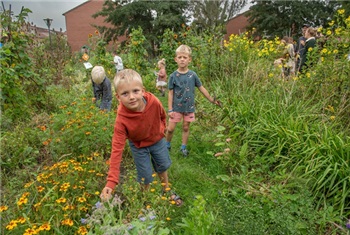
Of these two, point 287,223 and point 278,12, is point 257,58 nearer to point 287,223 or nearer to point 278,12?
point 287,223

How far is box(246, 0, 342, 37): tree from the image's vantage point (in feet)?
99.3

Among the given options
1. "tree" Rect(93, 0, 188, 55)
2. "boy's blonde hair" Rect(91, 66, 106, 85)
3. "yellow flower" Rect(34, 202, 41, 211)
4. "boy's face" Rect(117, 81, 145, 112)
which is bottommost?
"yellow flower" Rect(34, 202, 41, 211)

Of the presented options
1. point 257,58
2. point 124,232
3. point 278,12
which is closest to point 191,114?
point 124,232

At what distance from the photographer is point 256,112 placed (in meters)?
4.13

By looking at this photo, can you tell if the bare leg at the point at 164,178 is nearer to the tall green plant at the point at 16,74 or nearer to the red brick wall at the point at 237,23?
the tall green plant at the point at 16,74

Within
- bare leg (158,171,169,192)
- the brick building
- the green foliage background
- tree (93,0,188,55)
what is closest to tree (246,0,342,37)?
the brick building

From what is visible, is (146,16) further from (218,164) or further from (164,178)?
(164,178)

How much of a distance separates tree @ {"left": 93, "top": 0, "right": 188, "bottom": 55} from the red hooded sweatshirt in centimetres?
2395

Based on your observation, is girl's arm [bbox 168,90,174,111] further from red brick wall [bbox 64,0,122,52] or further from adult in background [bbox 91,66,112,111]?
red brick wall [bbox 64,0,122,52]

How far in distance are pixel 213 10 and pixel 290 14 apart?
849 cm

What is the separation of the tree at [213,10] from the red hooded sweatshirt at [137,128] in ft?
94.4

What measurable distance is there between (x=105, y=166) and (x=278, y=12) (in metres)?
34.0

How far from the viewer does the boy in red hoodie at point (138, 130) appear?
2312mm

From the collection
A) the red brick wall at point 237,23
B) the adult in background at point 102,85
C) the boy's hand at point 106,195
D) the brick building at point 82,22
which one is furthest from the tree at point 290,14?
the boy's hand at point 106,195
